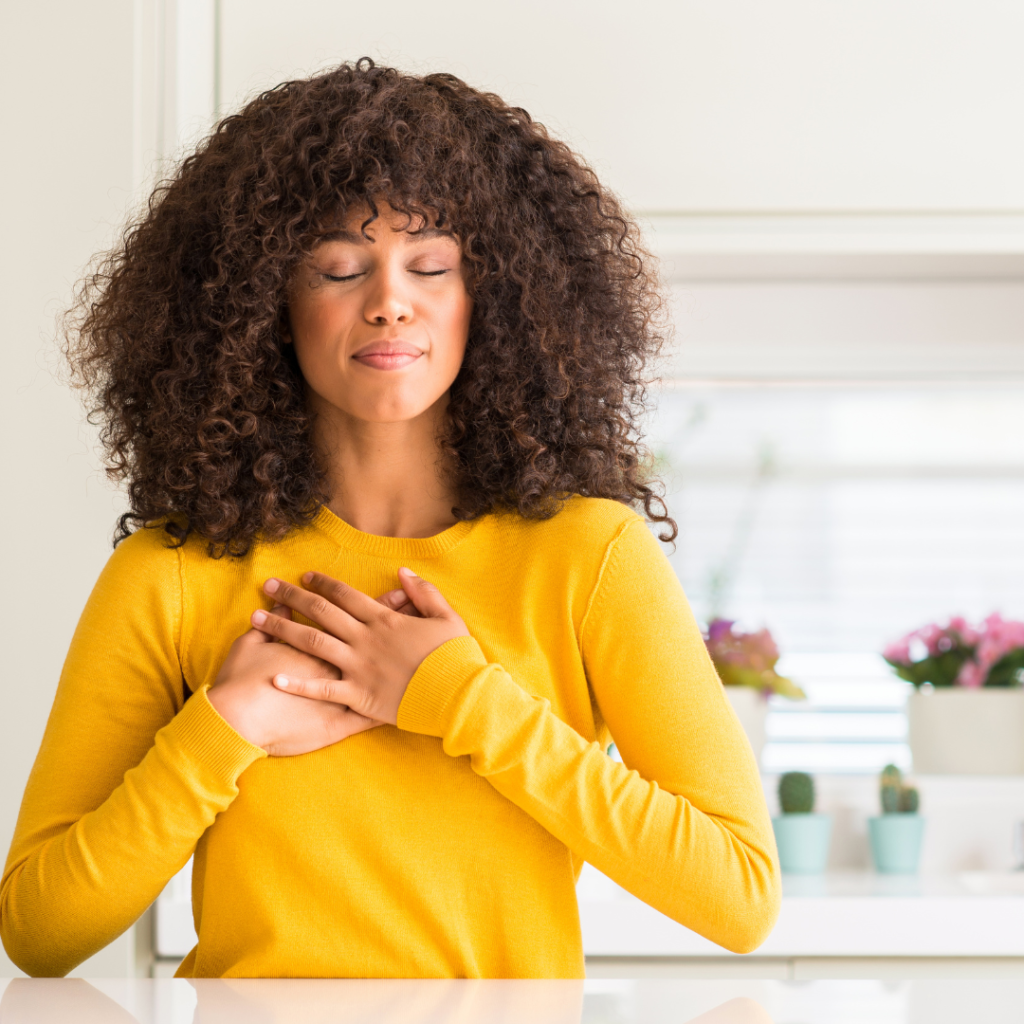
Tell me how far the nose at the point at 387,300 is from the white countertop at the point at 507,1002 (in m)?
0.52

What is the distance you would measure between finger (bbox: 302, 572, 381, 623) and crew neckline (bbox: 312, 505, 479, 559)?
5 centimetres

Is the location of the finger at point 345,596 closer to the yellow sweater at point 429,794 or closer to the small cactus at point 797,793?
the yellow sweater at point 429,794

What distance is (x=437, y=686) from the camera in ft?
2.85

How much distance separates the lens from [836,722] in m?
2.11

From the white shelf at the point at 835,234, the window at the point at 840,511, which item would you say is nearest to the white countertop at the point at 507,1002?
the white shelf at the point at 835,234

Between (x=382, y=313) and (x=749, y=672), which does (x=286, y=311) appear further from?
(x=749, y=672)

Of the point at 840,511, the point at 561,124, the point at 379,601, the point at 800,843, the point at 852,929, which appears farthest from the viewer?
the point at 840,511

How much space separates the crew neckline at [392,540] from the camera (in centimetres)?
100

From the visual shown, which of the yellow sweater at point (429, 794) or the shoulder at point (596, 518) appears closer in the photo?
the yellow sweater at point (429, 794)

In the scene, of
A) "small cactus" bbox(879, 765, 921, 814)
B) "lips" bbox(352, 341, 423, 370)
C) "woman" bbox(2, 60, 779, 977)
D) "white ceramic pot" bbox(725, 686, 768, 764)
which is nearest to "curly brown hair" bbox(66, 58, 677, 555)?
"woman" bbox(2, 60, 779, 977)

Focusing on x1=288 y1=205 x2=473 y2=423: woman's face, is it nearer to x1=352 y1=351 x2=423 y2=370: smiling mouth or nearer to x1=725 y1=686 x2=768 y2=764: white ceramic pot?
x1=352 y1=351 x2=423 y2=370: smiling mouth

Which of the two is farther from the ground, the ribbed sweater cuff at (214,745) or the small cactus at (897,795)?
the ribbed sweater cuff at (214,745)

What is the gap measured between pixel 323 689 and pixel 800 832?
1.21 meters

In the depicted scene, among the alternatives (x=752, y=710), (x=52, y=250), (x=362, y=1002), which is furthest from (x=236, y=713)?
(x=752, y=710)
